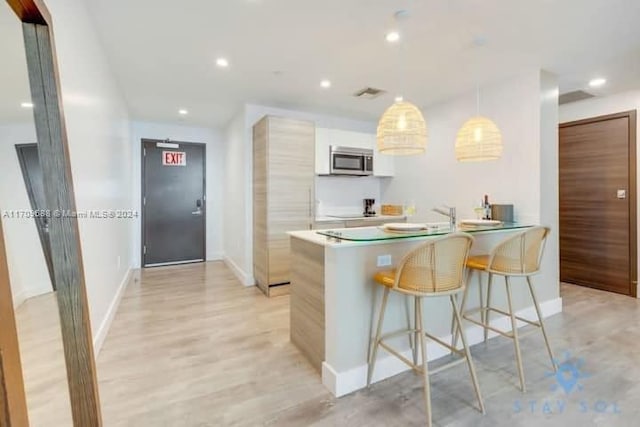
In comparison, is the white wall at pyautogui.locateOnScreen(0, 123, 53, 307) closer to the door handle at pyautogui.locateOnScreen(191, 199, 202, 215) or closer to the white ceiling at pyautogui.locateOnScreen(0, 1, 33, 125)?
the white ceiling at pyautogui.locateOnScreen(0, 1, 33, 125)

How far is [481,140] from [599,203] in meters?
2.64

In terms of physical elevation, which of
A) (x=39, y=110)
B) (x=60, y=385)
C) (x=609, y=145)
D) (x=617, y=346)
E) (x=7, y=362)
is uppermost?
(x=609, y=145)

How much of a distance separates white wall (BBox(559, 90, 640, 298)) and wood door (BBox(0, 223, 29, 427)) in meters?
5.41

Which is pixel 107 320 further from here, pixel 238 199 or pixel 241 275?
pixel 238 199

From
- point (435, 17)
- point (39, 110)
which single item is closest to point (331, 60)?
point (435, 17)

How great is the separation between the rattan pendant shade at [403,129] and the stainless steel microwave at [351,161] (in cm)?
204

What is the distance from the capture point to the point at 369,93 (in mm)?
3807

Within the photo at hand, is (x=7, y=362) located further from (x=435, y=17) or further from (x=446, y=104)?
(x=446, y=104)

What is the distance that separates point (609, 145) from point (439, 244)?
385 cm

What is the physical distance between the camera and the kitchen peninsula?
1900 millimetres

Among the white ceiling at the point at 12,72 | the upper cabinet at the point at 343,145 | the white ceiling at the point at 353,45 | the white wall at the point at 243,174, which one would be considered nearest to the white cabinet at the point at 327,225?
the upper cabinet at the point at 343,145

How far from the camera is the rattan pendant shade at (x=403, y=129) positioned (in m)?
2.33

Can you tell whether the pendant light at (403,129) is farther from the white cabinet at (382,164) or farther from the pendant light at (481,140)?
the white cabinet at (382,164)

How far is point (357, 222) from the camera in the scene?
14.2ft
